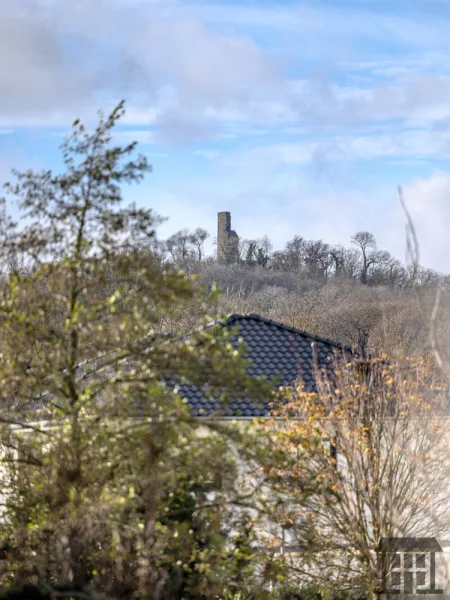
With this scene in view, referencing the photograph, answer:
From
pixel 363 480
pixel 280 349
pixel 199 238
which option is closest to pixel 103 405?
pixel 363 480

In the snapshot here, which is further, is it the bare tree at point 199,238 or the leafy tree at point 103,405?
the bare tree at point 199,238

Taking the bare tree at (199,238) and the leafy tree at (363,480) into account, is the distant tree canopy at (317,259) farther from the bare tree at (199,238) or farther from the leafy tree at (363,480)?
the leafy tree at (363,480)

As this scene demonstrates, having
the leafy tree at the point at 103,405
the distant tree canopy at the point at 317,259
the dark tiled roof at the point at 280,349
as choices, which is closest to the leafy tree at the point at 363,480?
the leafy tree at the point at 103,405

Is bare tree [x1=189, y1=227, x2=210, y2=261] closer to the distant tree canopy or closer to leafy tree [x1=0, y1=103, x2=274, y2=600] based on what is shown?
the distant tree canopy

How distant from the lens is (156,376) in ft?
22.0

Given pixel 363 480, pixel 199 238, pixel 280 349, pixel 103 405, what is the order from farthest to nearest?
pixel 199 238
pixel 280 349
pixel 363 480
pixel 103 405

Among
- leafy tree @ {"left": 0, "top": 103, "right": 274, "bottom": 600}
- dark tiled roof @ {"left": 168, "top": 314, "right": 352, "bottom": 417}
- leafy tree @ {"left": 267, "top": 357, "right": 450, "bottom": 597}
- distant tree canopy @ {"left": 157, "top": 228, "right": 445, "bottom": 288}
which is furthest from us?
distant tree canopy @ {"left": 157, "top": 228, "right": 445, "bottom": 288}

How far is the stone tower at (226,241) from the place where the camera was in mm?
73750

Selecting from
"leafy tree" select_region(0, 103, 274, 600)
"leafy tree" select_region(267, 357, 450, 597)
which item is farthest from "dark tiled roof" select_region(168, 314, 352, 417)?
"leafy tree" select_region(0, 103, 274, 600)

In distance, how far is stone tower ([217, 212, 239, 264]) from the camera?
73750 mm

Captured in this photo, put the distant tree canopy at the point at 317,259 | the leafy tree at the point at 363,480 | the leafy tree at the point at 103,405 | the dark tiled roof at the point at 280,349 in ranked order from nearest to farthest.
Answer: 1. the leafy tree at the point at 103,405
2. the leafy tree at the point at 363,480
3. the dark tiled roof at the point at 280,349
4. the distant tree canopy at the point at 317,259

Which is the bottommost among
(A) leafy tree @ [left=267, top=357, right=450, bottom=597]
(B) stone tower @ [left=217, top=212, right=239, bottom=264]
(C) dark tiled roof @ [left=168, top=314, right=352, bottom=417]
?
(A) leafy tree @ [left=267, top=357, right=450, bottom=597]

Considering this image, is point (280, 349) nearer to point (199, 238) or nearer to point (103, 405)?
point (103, 405)

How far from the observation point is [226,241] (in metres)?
78.3
